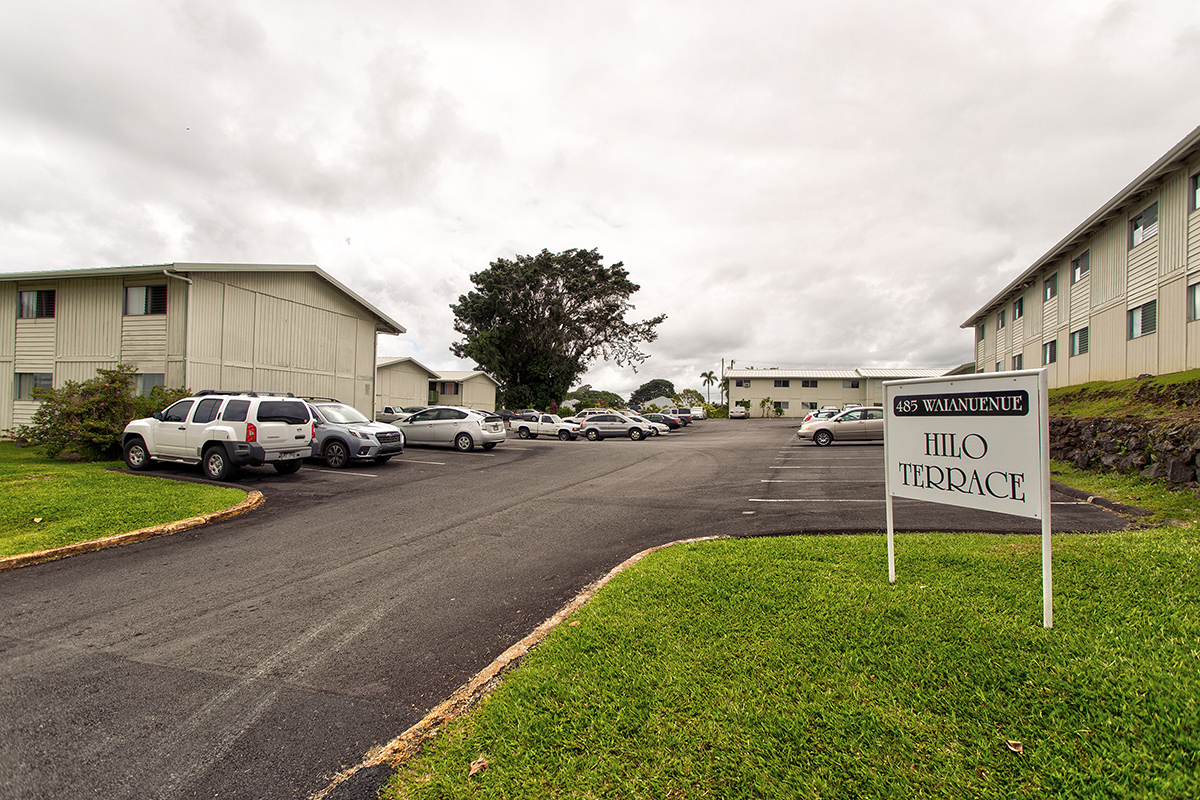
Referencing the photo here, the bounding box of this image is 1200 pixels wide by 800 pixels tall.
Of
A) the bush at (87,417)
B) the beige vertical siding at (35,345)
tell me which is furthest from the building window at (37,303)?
the bush at (87,417)

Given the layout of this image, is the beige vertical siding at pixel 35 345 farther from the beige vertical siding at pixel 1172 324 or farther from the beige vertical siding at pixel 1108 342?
the beige vertical siding at pixel 1108 342

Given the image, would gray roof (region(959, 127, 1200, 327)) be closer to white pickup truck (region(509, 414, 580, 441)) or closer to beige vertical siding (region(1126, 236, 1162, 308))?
beige vertical siding (region(1126, 236, 1162, 308))

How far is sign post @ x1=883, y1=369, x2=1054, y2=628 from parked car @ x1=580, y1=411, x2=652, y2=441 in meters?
27.0

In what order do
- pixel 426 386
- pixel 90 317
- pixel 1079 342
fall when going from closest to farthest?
pixel 90 317 → pixel 1079 342 → pixel 426 386

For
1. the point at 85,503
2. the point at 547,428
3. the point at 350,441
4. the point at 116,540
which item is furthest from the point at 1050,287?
the point at 85,503

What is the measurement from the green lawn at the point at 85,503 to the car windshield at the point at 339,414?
4657 mm

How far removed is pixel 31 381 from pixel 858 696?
91.5ft

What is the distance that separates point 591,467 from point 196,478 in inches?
365

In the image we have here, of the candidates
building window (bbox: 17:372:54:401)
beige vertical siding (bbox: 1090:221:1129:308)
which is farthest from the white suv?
beige vertical siding (bbox: 1090:221:1129:308)

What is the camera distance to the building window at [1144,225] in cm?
1766

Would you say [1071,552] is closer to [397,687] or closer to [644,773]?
[644,773]

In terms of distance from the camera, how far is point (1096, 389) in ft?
57.8

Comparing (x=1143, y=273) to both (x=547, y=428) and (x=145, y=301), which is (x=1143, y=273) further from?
(x=145, y=301)

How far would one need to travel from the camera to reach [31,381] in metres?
20.2
